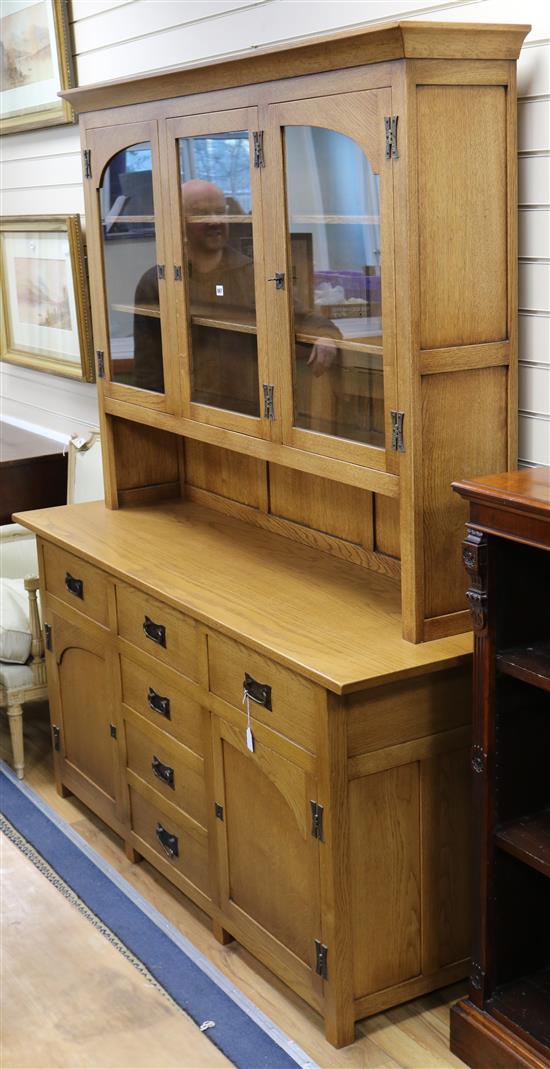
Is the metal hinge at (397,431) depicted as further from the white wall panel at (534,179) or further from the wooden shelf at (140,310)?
the wooden shelf at (140,310)

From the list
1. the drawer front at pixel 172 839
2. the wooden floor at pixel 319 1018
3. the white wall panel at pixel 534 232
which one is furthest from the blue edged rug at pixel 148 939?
the white wall panel at pixel 534 232

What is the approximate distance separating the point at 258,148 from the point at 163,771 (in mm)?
1578

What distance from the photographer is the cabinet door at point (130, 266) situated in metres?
3.14

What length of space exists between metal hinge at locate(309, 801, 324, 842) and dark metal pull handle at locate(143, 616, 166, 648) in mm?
691

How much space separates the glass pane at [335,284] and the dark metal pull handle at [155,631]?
2.20 ft

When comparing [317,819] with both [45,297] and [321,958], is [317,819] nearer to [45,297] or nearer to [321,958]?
[321,958]

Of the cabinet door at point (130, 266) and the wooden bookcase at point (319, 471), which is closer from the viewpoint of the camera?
the wooden bookcase at point (319, 471)

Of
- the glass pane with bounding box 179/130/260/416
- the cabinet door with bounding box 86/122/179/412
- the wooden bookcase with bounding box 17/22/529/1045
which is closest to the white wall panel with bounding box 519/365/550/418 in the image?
the wooden bookcase with bounding box 17/22/529/1045

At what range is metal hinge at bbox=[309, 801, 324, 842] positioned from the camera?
2459mm

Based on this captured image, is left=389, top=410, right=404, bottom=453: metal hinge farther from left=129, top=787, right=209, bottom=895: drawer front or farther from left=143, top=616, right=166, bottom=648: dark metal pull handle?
left=129, top=787, right=209, bottom=895: drawer front

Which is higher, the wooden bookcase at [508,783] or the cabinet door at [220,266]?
the cabinet door at [220,266]

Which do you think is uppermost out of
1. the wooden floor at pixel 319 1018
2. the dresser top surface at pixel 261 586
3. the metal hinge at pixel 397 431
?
the metal hinge at pixel 397 431

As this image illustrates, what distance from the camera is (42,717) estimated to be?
4.46m

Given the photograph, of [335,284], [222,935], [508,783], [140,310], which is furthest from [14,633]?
[508,783]
